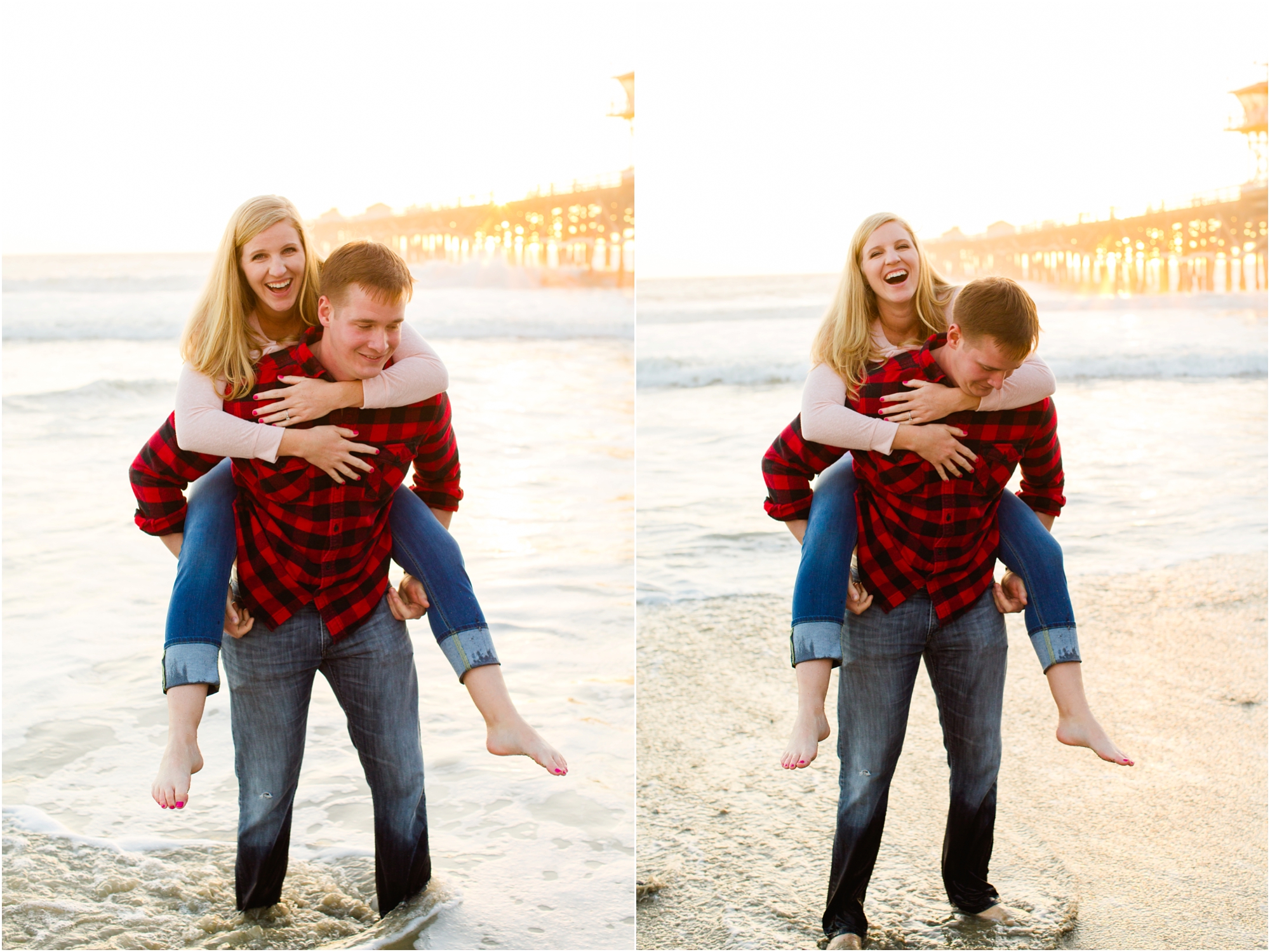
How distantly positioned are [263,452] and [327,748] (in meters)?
2.47

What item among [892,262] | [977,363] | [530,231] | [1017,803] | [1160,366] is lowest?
[1017,803]

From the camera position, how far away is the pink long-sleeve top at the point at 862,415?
2418 millimetres

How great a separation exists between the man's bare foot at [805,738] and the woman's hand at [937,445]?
0.65 metres

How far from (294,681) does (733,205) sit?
63.8 feet

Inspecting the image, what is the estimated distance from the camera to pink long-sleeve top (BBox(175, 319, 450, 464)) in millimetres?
2316

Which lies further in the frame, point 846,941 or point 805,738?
point 846,941

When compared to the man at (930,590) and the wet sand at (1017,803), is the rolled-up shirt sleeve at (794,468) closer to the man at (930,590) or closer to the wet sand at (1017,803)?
the man at (930,590)

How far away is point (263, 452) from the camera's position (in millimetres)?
2320

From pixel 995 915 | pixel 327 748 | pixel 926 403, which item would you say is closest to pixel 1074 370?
pixel 327 748

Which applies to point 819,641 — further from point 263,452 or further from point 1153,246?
point 1153,246

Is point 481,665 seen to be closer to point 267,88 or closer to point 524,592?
point 524,592

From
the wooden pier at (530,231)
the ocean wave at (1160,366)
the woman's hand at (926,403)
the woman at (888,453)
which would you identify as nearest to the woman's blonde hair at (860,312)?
the woman at (888,453)

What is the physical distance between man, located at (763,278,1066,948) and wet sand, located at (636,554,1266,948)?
52 centimetres

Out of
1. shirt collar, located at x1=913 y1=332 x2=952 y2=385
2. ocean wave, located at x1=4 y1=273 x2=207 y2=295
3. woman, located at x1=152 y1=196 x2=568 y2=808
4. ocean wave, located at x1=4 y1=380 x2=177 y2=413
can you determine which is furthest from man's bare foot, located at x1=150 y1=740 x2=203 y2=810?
ocean wave, located at x1=4 y1=273 x2=207 y2=295
